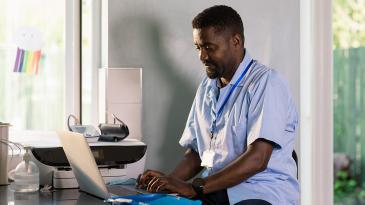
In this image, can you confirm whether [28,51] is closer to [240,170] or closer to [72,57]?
[72,57]

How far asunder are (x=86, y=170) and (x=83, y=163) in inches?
1.1

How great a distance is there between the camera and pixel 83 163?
8.14 feet

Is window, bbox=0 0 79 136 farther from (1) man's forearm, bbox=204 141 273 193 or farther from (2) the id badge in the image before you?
(1) man's forearm, bbox=204 141 273 193

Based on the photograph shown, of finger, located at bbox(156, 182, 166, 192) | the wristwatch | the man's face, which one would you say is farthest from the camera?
the man's face

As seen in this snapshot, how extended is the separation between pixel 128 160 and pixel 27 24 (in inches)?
44.2

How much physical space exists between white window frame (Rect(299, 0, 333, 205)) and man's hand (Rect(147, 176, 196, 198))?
4.94 feet

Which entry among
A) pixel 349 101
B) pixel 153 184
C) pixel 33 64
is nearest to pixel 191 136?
pixel 153 184

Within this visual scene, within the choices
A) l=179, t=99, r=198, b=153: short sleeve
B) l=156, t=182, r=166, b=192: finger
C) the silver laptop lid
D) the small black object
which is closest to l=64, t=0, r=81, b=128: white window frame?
the small black object

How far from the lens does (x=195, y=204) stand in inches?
81.7

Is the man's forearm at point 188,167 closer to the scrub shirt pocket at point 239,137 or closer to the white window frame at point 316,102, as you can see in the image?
the scrub shirt pocket at point 239,137

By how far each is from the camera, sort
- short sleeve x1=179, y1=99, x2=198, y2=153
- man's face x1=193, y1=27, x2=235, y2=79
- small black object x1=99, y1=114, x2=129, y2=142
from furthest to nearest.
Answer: small black object x1=99, y1=114, x2=129, y2=142, short sleeve x1=179, y1=99, x2=198, y2=153, man's face x1=193, y1=27, x2=235, y2=79

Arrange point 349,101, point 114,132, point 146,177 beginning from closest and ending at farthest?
point 146,177, point 114,132, point 349,101

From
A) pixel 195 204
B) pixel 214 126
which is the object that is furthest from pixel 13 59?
pixel 195 204

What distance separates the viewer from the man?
2.54 metres
